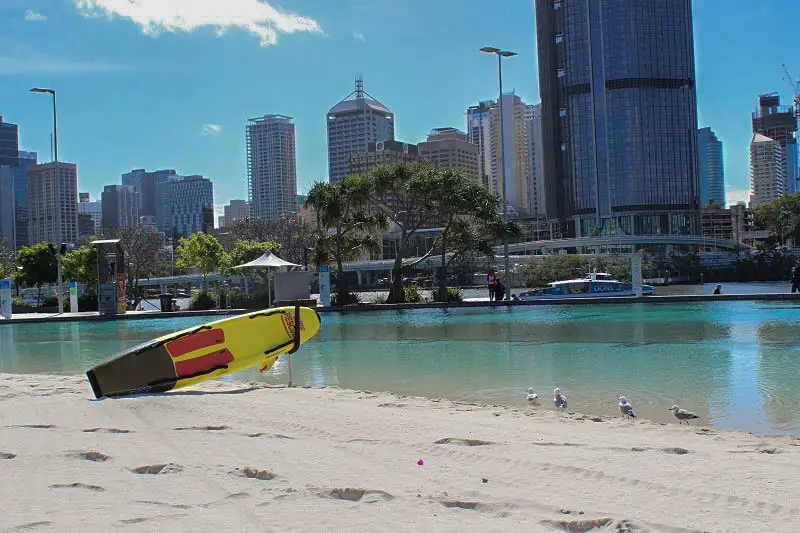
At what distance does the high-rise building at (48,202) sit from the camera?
143250mm

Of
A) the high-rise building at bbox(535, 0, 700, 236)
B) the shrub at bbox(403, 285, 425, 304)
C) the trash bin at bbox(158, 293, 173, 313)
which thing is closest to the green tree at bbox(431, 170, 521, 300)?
the shrub at bbox(403, 285, 425, 304)

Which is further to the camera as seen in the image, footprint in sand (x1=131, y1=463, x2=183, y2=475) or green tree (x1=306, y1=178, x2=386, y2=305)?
green tree (x1=306, y1=178, x2=386, y2=305)

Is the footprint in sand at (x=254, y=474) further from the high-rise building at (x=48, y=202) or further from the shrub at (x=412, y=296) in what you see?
the high-rise building at (x=48, y=202)

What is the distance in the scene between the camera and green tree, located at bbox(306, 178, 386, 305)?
35.5 metres

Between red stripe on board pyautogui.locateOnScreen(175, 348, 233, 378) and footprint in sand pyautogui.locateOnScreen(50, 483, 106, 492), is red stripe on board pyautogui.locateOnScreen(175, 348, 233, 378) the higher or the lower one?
the higher one

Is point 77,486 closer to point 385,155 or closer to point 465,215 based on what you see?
point 465,215

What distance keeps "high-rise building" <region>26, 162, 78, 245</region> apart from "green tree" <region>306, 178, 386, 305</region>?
115289 mm

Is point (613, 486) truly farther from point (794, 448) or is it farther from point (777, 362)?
point (777, 362)

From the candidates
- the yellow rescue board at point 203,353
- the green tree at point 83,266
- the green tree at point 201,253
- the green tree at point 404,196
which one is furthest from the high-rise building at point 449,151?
the yellow rescue board at point 203,353

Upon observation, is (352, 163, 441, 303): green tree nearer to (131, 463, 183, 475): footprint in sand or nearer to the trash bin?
the trash bin

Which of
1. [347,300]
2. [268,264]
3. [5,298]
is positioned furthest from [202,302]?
[5,298]

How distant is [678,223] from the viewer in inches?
5664

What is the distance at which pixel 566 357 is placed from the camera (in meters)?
14.7

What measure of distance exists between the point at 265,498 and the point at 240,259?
38.8 metres
